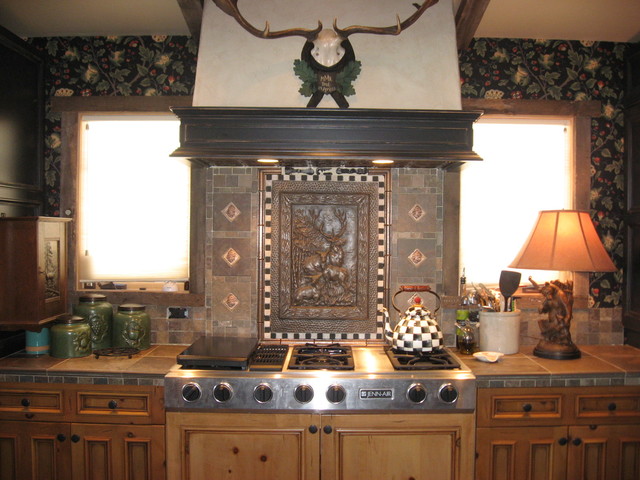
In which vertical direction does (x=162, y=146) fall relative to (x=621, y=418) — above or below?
above

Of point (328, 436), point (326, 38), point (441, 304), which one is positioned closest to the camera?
point (328, 436)

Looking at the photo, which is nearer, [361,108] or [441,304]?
[361,108]

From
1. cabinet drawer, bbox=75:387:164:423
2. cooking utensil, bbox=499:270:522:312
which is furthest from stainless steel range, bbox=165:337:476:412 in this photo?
cooking utensil, bbox=499:270:522:312

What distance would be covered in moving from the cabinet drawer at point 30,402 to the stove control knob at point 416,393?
5.11 ft

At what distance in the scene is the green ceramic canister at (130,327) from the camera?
2611mm

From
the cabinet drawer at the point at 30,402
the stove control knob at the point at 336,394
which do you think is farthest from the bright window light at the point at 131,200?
the stove control knob at the point at 336,394

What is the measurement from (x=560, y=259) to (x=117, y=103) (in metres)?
2.48

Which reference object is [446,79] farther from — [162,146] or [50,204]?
[50,204]

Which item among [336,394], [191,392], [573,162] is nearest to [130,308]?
[191,392]

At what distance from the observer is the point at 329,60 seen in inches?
91.8

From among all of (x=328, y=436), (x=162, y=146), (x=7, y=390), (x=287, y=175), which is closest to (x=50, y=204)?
(x=162, y=146)

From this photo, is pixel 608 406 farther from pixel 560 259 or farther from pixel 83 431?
pixel 83 431

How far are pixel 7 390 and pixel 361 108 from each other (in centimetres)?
205

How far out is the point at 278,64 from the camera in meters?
2.38
